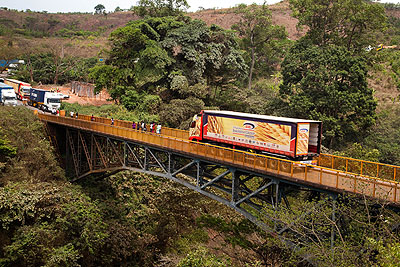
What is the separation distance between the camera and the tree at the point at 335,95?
40.2 m

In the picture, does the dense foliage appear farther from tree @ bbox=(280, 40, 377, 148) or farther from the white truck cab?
tree @ bbox=(280, 40, 377, 148)

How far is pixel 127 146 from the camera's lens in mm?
29125

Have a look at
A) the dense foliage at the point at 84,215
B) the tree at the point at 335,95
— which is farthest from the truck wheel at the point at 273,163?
the tree at the point at 335,95

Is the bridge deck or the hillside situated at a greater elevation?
the hillside

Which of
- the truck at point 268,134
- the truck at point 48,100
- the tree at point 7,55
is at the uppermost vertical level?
the tree at point 7,55

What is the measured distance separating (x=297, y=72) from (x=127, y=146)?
82.2ft

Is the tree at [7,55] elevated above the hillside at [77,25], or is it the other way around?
the hillside at [77,25]

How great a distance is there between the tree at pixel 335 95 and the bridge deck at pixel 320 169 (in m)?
19.7

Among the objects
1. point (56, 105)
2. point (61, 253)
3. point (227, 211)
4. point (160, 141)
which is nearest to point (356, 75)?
point (227, 211)

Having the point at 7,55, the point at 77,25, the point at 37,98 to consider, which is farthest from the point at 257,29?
the point at 77,25

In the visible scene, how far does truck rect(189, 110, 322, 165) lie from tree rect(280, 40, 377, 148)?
1853 centimetres

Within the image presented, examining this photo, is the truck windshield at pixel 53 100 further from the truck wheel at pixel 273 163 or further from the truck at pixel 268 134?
the truck wheel at pixel 273 163

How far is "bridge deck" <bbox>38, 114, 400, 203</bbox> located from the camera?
16.3 m

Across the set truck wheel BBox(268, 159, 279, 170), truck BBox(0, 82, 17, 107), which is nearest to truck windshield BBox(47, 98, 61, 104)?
truck BBox(0, 82, 17, 107)
